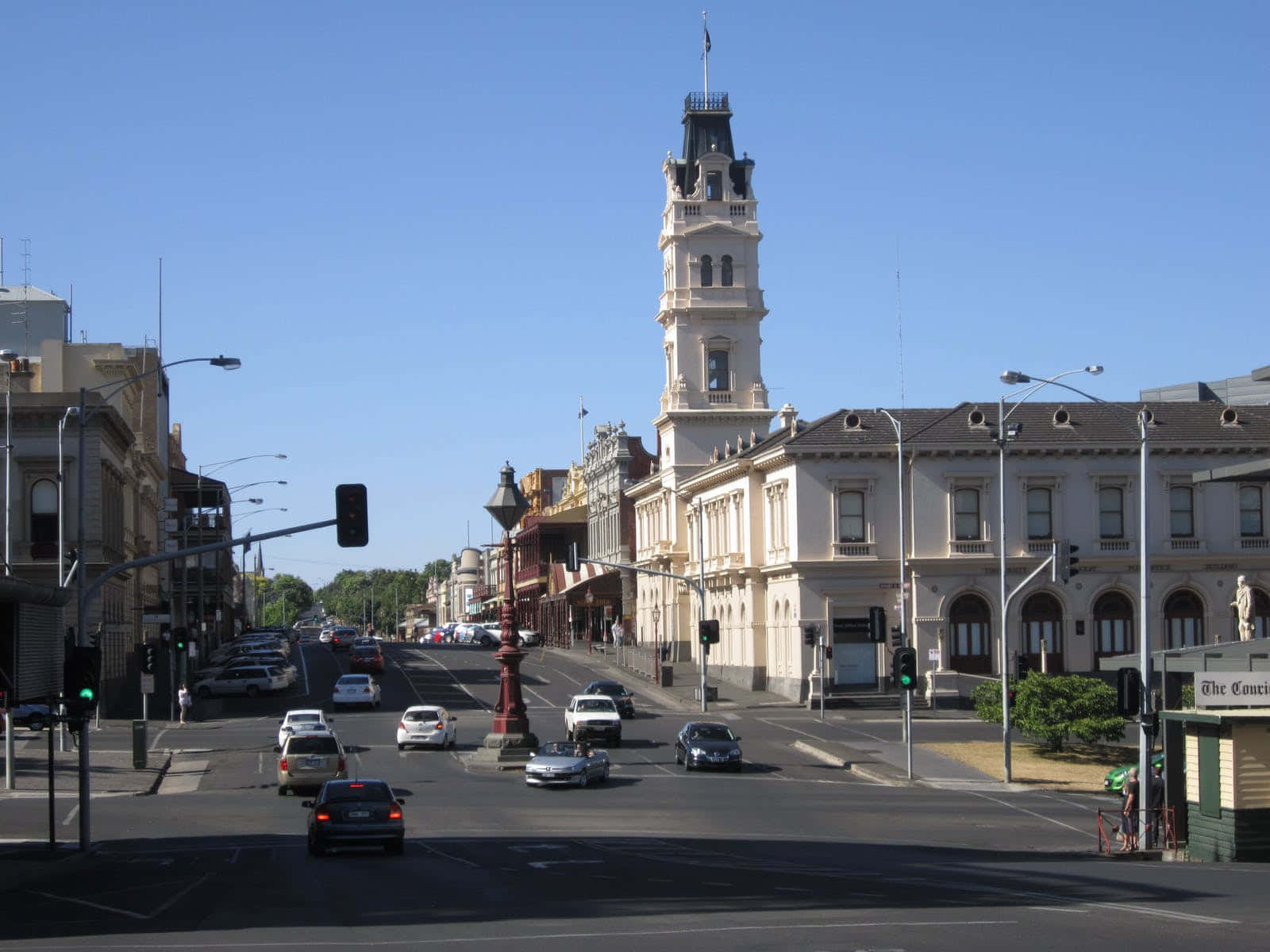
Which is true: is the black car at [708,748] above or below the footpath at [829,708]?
above

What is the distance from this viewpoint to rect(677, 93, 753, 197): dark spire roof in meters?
95.8

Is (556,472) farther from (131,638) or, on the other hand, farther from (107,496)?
(107,496)

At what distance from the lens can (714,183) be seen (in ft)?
314

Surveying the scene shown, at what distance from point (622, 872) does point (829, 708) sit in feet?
147

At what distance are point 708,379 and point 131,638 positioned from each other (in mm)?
34861

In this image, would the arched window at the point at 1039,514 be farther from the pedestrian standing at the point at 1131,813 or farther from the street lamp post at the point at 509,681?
the pedestrian standing at the point at 1131,813

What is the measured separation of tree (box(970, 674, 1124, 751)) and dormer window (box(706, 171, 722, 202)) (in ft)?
166

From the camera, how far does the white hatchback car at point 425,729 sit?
52094mm

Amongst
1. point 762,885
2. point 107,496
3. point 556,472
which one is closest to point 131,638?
point 107,496

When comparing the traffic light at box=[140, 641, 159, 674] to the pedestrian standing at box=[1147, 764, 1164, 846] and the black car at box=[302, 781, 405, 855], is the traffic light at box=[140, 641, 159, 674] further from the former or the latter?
the pedestrian standing at box=[1147, 764, 1164, 846]

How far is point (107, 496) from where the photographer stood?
67562 mm

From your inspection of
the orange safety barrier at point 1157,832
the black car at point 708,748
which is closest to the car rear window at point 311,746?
the black car at point 708,748

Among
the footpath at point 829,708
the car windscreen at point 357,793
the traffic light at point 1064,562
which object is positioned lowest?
the footpath at point 829,708

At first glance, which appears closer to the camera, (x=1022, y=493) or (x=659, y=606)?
(x=1022, y=493)
